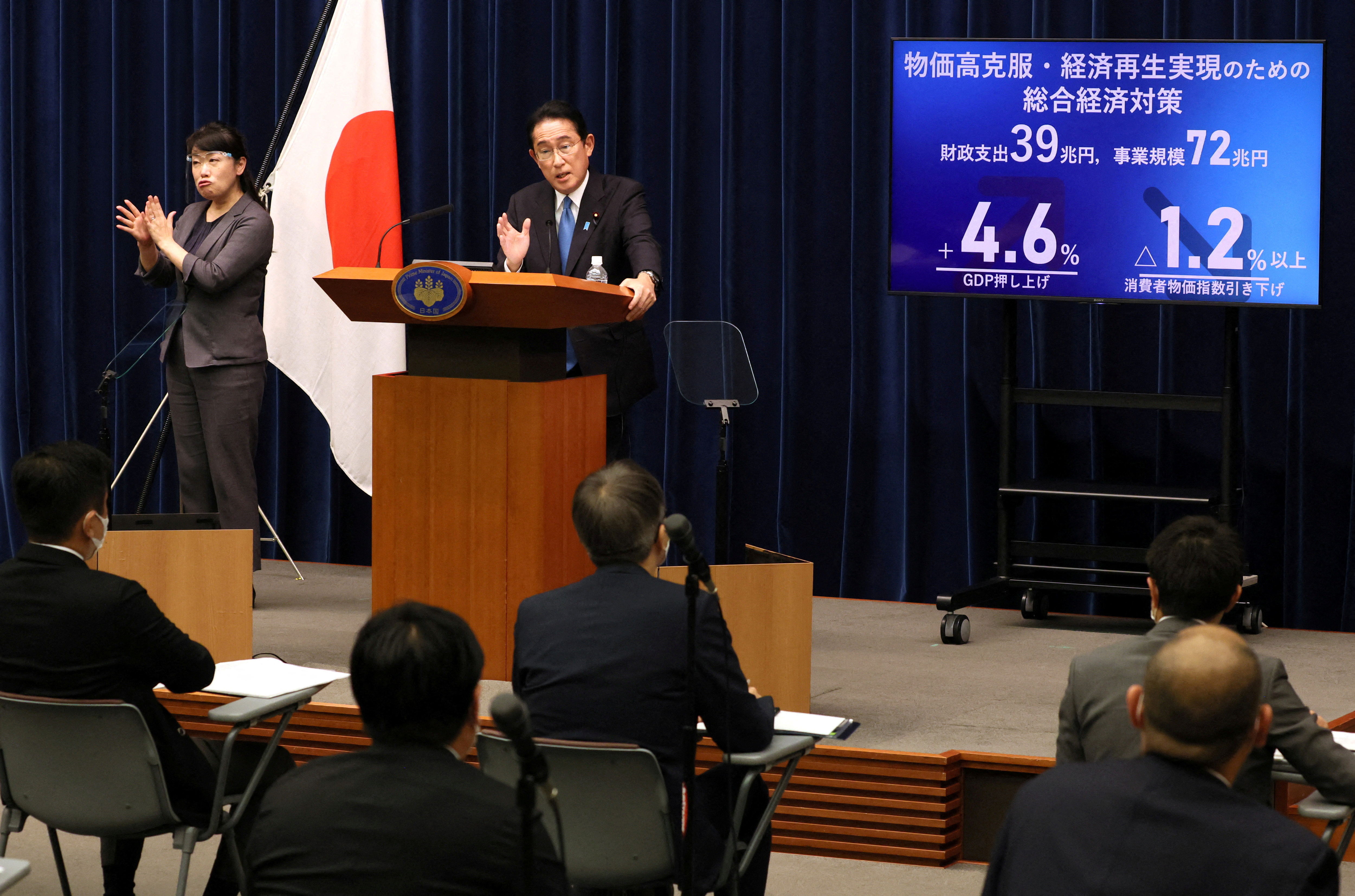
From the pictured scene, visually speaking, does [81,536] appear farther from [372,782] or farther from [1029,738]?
[1029,738]

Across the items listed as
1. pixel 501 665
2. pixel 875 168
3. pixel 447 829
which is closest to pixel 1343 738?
pixel 447 829

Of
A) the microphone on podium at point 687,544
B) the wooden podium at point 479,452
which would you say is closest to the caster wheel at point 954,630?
the wooden podium at point 479,452

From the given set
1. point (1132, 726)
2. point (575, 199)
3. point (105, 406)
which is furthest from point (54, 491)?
point (105, 406)

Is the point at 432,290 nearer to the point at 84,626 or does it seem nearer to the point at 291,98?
the point at 84,626

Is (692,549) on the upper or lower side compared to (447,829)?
upper

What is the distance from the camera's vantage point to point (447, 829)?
1.74m

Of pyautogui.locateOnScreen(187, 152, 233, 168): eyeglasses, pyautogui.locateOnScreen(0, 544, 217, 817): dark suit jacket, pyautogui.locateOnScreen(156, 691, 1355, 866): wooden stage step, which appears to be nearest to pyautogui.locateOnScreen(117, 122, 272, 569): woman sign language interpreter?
pyautogui.locateOnScreen(187, 152, 233, 168): eyeglasses

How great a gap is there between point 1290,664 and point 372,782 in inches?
142

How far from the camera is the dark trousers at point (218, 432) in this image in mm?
5246

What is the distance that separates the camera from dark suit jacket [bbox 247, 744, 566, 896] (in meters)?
1.72

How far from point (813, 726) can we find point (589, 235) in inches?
94.1

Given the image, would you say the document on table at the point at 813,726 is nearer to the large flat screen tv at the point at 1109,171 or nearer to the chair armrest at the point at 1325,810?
the chair armrest at the point at 1325,810

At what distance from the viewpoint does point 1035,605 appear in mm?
5406

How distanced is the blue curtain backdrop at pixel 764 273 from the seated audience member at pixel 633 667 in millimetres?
3190
